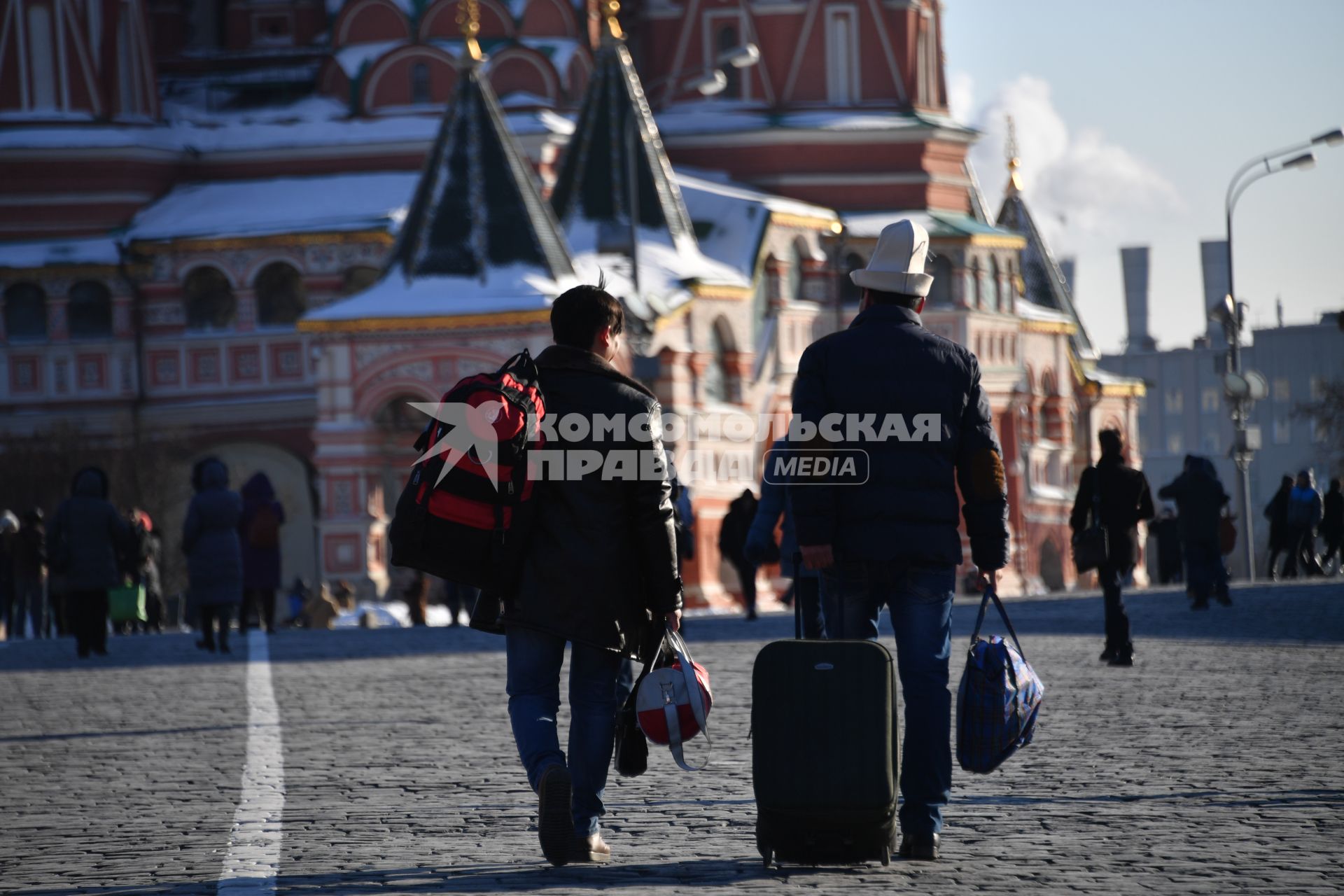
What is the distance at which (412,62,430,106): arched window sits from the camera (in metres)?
49.4

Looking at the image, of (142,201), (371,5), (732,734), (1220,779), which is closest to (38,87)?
(142,201)

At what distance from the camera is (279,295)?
48500mm

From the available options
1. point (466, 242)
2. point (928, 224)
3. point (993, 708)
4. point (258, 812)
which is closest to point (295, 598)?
point (466, 242)

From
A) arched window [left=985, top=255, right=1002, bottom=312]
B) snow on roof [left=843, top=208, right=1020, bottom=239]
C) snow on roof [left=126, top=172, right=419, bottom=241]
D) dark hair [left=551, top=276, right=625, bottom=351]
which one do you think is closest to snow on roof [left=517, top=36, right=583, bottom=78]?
snow on roof [left=126, top=172, right=419, bottom=241]

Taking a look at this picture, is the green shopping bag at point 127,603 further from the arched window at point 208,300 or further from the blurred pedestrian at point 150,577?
the arched window at point 208,300

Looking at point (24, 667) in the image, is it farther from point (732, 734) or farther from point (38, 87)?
point (38, 87)

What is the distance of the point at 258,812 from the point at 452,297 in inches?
1194

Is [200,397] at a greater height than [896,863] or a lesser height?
greater

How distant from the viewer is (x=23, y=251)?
48.6 meters

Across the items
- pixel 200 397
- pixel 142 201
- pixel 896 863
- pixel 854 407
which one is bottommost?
pixel 896 863

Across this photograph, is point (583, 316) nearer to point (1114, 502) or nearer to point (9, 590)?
point (1114, 502)

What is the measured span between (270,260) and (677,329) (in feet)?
29.2

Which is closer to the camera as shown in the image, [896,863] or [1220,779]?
[896,863]

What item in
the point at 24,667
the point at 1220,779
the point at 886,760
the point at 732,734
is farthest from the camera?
the point at 24,667
